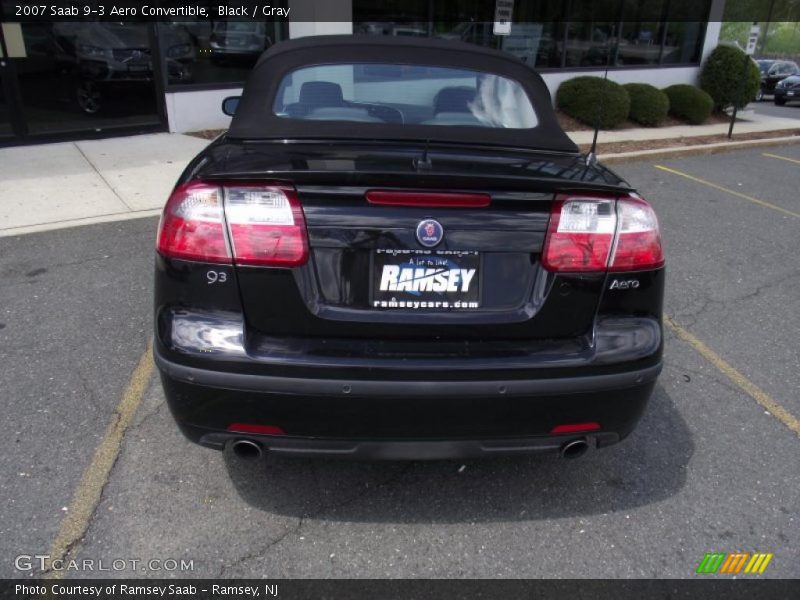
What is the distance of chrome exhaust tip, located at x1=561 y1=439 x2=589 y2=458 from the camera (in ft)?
7.70

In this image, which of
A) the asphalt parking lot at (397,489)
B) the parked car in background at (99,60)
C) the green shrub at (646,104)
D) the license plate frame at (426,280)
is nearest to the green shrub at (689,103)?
the green shrub at (646,104)

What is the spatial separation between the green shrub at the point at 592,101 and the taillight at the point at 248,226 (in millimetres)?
10631

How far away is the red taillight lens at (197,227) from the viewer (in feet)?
6.99

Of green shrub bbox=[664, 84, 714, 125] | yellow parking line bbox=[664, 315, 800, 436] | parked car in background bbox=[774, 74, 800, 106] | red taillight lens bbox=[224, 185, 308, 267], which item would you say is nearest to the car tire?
yellow parking line bbox=[664, 315, 800, 436]

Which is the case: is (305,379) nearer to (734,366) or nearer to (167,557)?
(167,557)

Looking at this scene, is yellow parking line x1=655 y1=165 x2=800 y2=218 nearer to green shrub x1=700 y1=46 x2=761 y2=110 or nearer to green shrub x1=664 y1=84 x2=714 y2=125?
green shrub x1=664 y1=84 x2=714 y2=125

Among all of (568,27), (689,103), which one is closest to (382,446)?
(568,27)

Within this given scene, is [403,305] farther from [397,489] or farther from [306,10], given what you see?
[306,10]

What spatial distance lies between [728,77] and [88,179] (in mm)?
13453

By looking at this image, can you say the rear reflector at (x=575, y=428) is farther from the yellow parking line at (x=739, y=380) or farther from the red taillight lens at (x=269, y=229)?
the yellow parking line at (x=739, y=380)

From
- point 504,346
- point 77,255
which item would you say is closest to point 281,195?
point 504,346

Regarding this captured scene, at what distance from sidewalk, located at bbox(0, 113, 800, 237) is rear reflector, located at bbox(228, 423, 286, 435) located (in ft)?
14.9

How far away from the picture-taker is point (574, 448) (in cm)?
238

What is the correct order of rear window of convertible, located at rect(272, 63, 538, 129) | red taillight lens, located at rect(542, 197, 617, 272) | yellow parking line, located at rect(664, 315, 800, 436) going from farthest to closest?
yellow parking line, located at rect(664, 315, 800, 436) → rear window of convertible, located at rect(272, 63, 538, 129) → red taillight lens, located at rect(542, 197, 617, 272)
